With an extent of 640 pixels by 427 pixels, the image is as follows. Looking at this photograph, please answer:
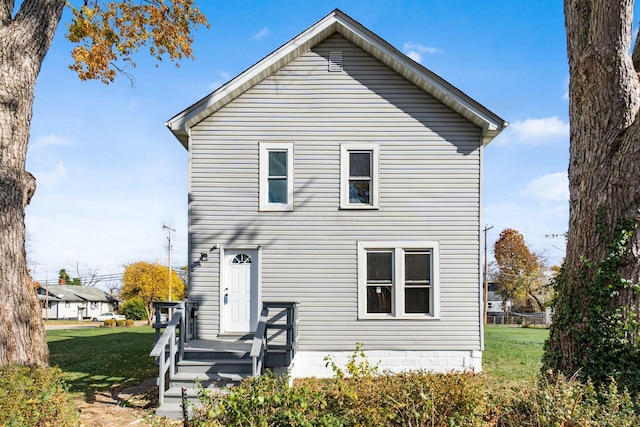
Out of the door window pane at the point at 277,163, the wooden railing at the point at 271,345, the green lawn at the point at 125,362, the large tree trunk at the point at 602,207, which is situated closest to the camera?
the large tree trunk at the point at 602,207

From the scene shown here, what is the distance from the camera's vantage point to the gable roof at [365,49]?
9.32 metres

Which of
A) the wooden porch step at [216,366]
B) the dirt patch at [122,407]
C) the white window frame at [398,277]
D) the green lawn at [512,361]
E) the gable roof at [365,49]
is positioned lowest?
the green lawn at [512,361]

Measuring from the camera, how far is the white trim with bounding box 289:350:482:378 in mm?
9281

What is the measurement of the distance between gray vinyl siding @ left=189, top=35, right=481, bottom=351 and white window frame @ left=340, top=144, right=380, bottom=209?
124mm

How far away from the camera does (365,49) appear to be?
9.77 metres

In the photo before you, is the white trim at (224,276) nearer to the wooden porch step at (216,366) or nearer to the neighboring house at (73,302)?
the wooden porch step at (216,366)

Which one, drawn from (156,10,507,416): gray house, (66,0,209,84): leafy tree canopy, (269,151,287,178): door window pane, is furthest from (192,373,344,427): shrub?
(66,0,209,84): leafy tree canopy

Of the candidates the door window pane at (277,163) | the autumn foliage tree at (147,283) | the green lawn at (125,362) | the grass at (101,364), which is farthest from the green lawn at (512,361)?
the autumn foliage tree at (147,283)

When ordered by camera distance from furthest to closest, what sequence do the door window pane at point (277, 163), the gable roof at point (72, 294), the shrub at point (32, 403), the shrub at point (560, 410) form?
the gable roof at point (72, 294)
the door window pane at point (277, 163)
the shrub at point (560, 410)
the shrub at point (32, 403)

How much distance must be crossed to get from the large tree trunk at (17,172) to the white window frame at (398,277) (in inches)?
245

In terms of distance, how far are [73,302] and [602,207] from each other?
62497mm

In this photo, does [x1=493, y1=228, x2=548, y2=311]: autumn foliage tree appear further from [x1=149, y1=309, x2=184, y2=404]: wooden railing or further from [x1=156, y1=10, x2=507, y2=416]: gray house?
[x1=149, y1=309, x2=184, y2=404]: wooden railing

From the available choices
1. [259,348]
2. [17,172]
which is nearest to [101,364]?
[17,172]

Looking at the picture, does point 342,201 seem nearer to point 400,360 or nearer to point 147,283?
point 400,360
